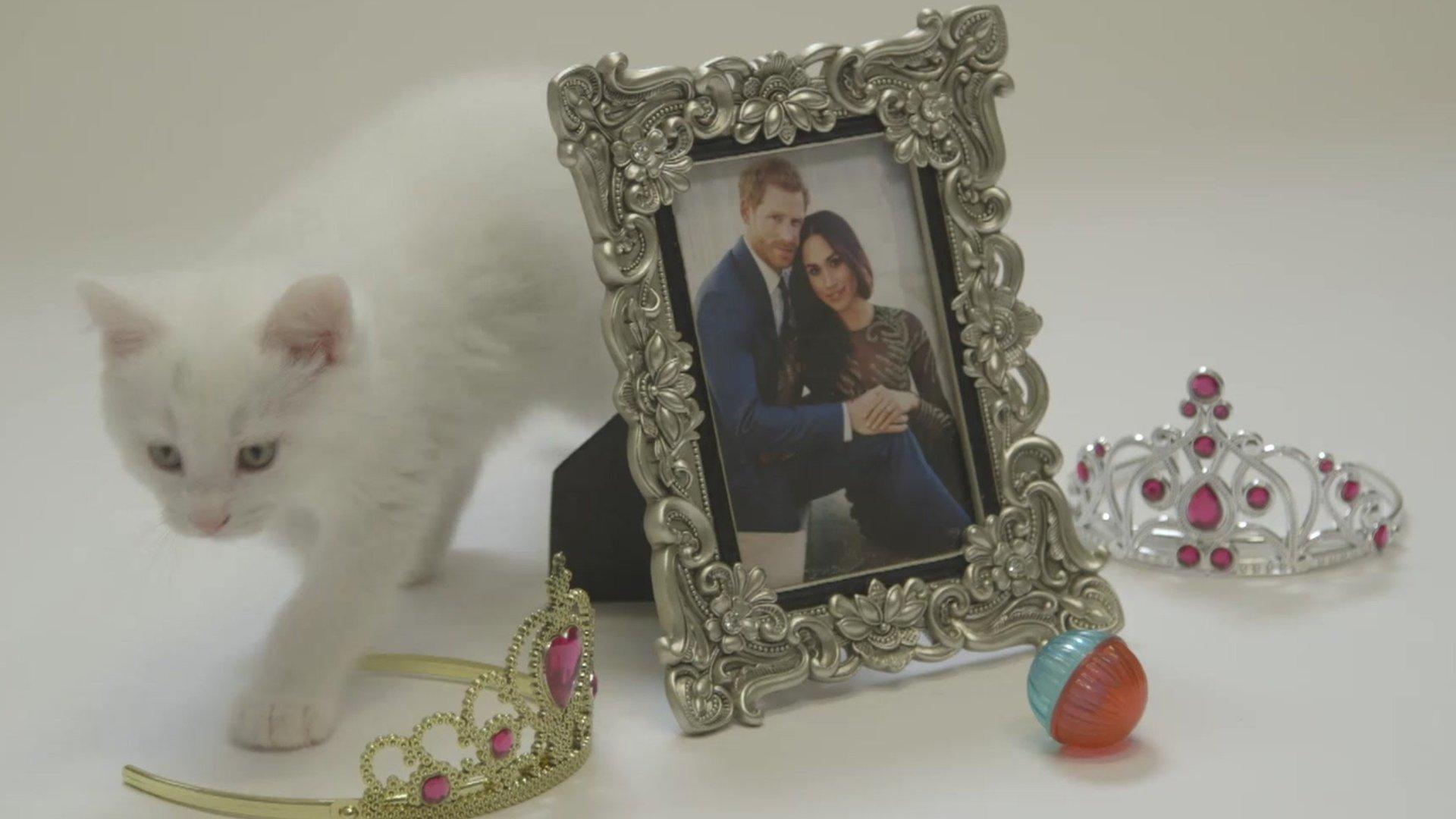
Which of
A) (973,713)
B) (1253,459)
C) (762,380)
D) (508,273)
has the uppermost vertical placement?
(508,273)

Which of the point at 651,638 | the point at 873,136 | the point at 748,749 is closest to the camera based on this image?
the point at 748,749

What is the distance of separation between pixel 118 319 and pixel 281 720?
389 millimetres

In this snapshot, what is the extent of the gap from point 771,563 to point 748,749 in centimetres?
17

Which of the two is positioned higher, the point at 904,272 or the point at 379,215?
the point at 379,215

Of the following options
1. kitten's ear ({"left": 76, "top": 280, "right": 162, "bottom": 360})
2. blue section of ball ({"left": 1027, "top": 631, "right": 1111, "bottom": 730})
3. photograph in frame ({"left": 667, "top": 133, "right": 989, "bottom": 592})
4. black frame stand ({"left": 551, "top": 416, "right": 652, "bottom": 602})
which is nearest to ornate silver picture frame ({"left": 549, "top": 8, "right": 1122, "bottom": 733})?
photograph in frame ({"left": 667, "top": 133, "right": 989, "bottom": 592})

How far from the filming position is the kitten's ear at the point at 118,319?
1.32 metres

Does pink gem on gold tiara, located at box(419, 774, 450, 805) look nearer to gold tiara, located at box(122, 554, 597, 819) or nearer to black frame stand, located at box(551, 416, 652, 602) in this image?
gold tiara, located at box(122, 554, 597, 819)

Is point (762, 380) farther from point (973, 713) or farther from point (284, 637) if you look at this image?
point (284, 637)

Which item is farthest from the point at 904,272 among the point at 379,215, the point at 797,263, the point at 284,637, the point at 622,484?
the point at 284,637

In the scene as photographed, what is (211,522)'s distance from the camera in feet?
4.41

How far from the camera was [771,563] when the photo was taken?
140cm

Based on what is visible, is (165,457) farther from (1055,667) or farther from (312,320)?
(1055,667)

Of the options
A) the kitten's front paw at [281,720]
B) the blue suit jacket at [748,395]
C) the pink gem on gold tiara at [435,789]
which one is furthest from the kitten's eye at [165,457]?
the blue suit jacket at [748,395]

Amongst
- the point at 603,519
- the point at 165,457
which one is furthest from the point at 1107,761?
the point at 165,457
